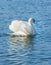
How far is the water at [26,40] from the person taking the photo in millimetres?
11305

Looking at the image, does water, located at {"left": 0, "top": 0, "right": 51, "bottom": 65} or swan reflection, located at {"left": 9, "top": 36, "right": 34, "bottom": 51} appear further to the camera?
swan reflection, located at {"left": 9, "top": 36, "right": 34, "bottom": 51}

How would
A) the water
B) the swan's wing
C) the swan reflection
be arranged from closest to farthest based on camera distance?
the water < the swan reflection < the swan's wing

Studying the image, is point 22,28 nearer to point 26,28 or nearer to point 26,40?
point 26,28

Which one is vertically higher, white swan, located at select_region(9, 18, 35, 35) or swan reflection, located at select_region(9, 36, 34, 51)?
white swan, located at select_region(9, 18, 35, 35)

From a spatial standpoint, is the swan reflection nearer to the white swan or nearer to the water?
the water

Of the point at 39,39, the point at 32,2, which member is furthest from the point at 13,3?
the point at 39,39

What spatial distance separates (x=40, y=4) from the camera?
22.0 metres

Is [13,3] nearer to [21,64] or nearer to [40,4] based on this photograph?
[40,4]

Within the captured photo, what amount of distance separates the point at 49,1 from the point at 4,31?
8.21 meters

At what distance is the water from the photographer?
1130cm

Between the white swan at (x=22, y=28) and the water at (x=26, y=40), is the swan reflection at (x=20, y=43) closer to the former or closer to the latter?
the water at (x=26, y=40)

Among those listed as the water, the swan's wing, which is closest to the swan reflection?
the water

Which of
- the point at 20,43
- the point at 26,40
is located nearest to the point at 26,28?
the point at 26,40

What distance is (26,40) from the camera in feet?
45.9
